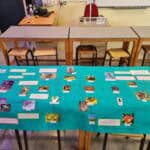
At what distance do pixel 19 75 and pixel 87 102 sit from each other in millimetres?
734

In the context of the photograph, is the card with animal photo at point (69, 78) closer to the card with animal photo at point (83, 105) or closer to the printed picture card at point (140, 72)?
the card with animal photo at point (83, 105)

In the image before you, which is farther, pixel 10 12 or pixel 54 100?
pixel 10 12

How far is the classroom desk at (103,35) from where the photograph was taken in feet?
9.52

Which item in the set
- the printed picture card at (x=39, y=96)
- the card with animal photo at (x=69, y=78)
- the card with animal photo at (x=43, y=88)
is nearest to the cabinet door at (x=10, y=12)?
the card with animal photo at (x=69, y=78)

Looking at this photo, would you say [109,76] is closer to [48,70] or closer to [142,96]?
[142,96]

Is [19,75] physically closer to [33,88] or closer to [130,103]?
[33,88]

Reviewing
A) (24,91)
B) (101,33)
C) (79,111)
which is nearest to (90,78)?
(79,111)

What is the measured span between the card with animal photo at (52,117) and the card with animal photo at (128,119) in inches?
19.7

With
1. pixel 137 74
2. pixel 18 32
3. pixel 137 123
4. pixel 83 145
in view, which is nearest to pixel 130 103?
pixel 137 123

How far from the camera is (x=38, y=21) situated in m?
3.84

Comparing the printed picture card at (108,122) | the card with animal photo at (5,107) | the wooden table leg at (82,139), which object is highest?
the card with animal photo at (5,107)

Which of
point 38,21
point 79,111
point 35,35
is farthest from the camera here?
point 38,21

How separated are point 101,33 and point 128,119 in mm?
1955

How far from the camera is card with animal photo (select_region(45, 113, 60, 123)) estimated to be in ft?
4.63
